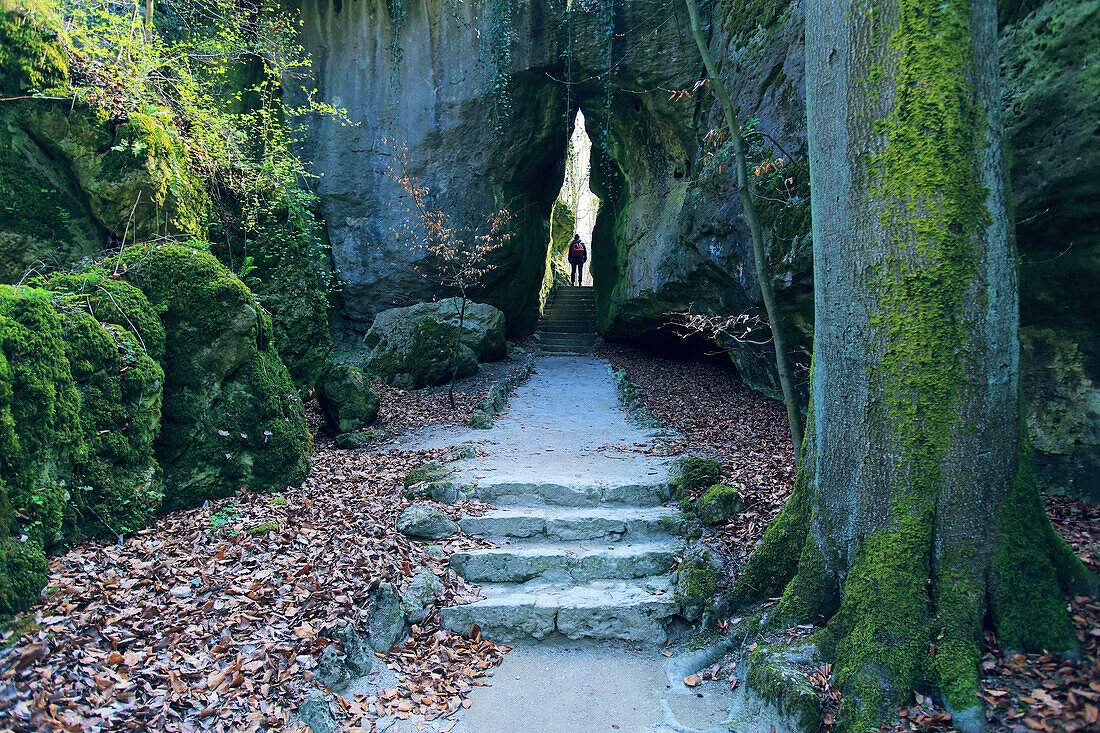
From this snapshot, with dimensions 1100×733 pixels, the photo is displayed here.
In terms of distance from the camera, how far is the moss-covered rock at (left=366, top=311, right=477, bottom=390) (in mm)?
11977

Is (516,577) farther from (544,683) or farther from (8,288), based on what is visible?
(8,288)

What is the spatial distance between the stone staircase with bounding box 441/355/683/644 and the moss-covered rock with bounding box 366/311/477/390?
4627 mm

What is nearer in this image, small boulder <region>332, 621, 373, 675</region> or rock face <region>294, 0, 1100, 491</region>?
small boulder <region>332, 621, 373, 675</region>

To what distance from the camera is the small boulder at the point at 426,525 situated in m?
5.22

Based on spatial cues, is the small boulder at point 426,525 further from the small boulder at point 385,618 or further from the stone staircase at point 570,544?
the small boulder at point 385,618

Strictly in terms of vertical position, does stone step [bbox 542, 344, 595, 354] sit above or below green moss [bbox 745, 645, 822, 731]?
above

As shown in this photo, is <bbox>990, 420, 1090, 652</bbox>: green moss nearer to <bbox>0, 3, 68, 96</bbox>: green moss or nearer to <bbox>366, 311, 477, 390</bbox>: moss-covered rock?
<bbox>0, 3, 68, 96</bbox>: green moss

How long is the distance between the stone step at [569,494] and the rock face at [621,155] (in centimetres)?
291

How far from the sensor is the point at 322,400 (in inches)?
337

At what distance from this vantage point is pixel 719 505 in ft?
17.1

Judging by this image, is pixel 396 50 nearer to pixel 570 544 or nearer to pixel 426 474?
pixel 426 474

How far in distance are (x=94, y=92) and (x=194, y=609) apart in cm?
541

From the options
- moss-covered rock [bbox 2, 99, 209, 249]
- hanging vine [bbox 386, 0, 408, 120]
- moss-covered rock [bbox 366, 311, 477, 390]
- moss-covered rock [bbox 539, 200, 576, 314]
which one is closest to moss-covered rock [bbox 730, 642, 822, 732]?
moss-covered rock [bbox 2, 99, 209, 249]

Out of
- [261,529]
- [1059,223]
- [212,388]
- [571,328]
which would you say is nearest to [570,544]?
[261,529]
